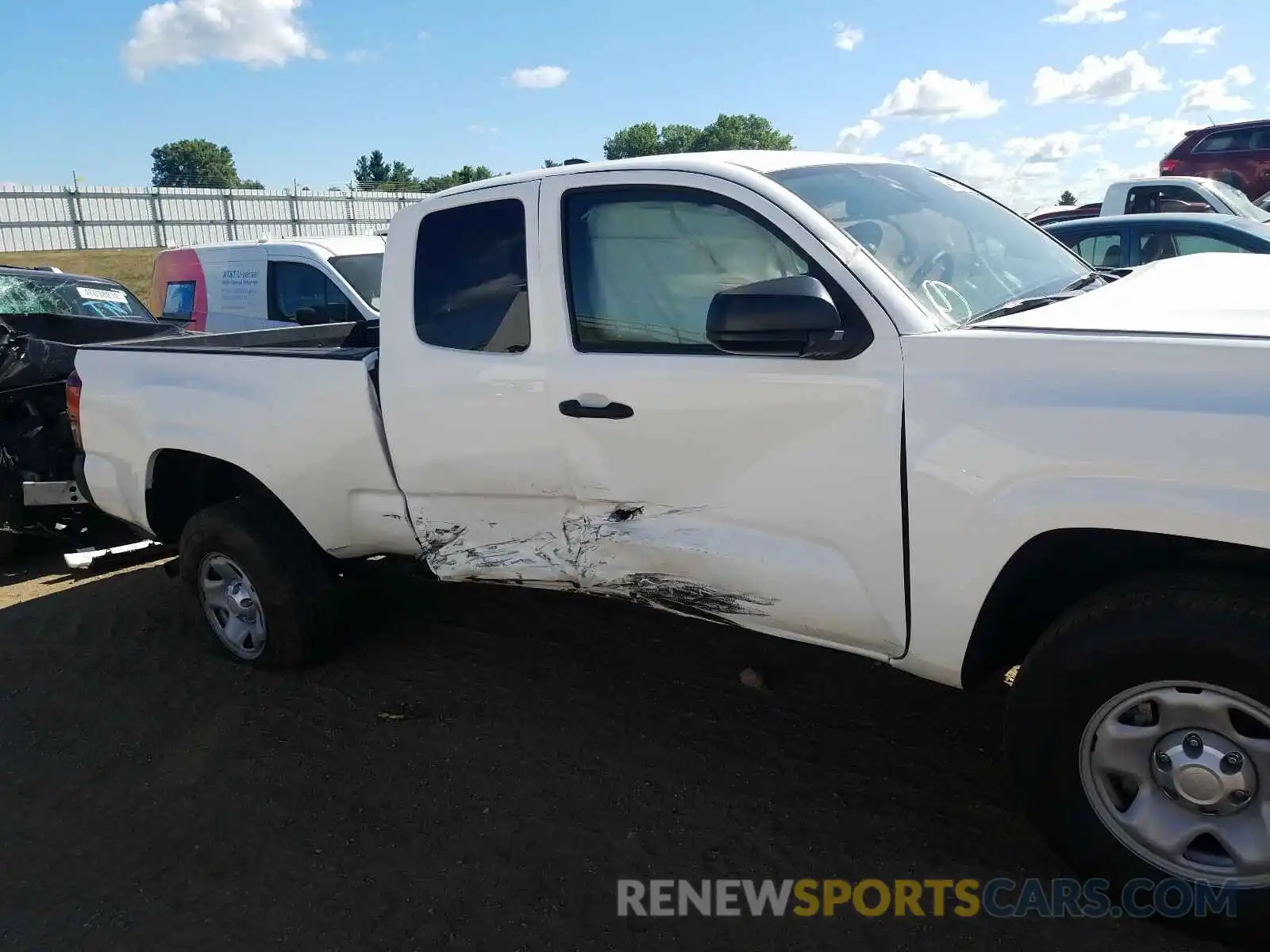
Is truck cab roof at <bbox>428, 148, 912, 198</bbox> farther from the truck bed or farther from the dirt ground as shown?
the dirt ground

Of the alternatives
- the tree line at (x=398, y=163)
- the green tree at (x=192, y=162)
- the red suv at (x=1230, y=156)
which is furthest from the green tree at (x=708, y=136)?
the red suv at (x=1230, y=156)

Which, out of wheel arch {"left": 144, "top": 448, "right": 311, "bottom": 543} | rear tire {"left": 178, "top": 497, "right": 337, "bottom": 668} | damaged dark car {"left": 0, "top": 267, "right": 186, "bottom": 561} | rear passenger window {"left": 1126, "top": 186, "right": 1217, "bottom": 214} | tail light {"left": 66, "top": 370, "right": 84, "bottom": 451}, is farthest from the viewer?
rear passenger window {"left": 1126, "top": 186, "right": 1217, "bottom": 214}

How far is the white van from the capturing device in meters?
8.49

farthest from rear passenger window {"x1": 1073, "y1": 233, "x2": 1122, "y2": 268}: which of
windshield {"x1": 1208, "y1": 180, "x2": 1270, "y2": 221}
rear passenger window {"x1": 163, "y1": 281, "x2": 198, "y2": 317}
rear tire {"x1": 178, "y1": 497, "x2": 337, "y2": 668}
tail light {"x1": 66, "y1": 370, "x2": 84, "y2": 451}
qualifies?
rear passenger window {"x1": 163, "y1": 281, "x2": 198, "y2": 317}

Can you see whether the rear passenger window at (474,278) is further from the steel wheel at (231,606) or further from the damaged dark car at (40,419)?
the damaged dark car at (40,419)

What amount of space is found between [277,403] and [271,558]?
659mm

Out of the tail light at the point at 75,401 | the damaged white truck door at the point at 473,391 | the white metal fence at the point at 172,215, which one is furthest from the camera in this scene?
the white metal fence at the point at 172,215

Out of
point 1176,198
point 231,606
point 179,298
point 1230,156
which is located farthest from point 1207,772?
point 1230,156

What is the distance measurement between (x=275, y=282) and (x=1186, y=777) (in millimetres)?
8252

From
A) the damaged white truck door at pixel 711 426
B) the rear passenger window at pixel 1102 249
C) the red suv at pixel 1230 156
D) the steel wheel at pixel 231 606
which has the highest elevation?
the red suv at pixel 1230 156

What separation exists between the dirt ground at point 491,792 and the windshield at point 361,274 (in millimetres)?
4486

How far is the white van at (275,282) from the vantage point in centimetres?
849

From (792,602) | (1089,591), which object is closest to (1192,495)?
(1089,591)

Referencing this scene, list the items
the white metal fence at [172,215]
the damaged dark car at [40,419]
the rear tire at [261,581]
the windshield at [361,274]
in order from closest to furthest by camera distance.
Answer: the rear tire at [261,581], the damaged dark car at [40,419], the windshield at [361,274], the white metal fence at [172,215]
